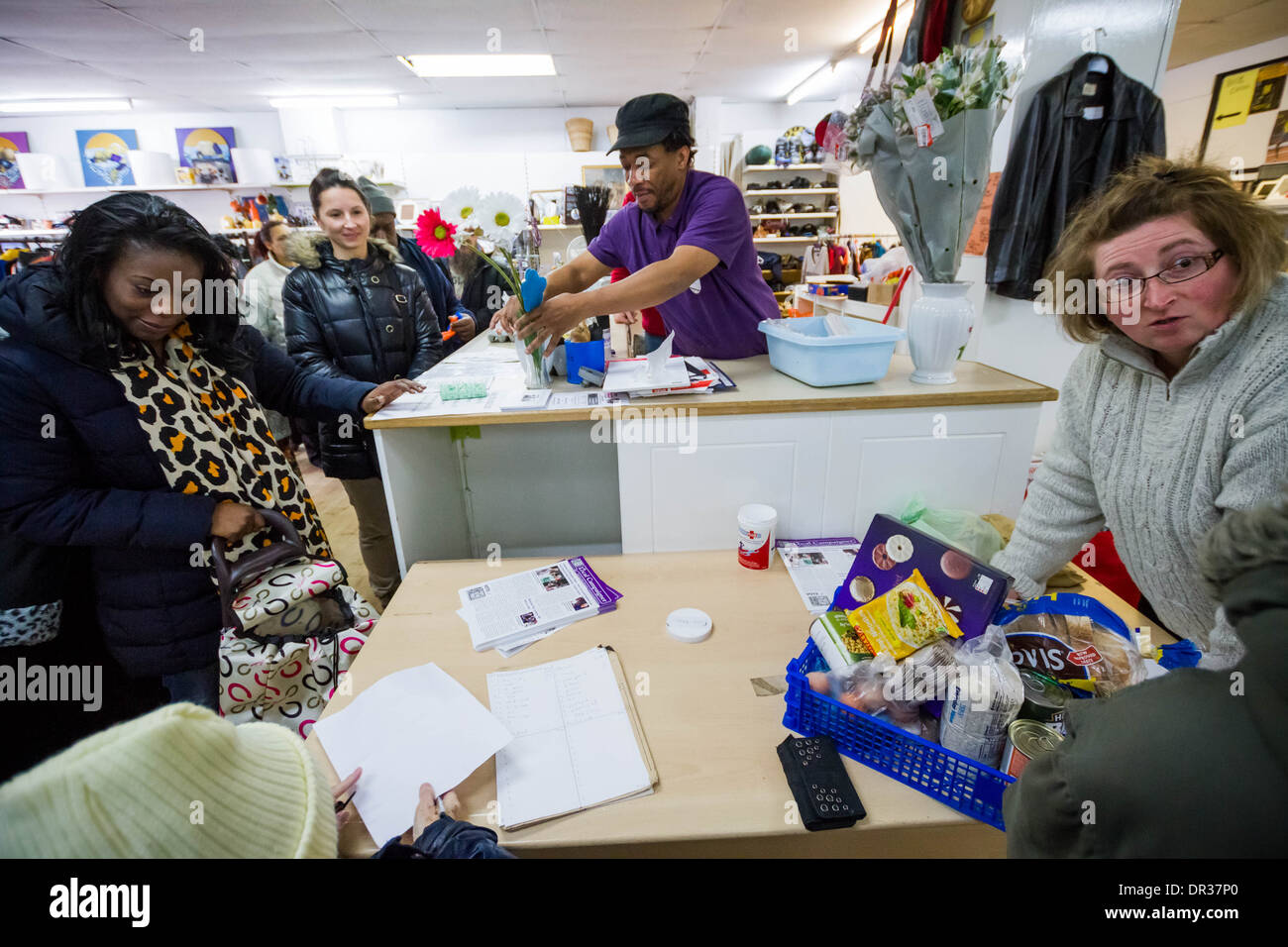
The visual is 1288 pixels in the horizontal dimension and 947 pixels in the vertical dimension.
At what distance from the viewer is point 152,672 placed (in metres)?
1.23

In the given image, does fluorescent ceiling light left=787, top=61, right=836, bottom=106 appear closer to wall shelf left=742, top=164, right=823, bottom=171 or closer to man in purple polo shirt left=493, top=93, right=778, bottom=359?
wall shelf left=742, top=164, right=823, bottom=171

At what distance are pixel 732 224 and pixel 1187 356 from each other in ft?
3.45

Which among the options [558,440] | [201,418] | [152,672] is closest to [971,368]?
[558,440]

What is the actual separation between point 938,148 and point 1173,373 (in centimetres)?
73

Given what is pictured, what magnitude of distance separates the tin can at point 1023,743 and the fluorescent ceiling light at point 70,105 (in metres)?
8.28

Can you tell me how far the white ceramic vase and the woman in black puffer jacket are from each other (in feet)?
5.45

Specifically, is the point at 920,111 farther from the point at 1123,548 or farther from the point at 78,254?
the point at 78,254

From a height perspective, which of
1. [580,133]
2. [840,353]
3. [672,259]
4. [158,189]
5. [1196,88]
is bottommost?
[840,353]

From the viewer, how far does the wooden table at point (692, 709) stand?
762 mm

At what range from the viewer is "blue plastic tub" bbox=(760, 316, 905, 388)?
135 centimetres

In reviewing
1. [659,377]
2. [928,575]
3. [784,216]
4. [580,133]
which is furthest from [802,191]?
[928,575]

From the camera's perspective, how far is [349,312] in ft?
6.56

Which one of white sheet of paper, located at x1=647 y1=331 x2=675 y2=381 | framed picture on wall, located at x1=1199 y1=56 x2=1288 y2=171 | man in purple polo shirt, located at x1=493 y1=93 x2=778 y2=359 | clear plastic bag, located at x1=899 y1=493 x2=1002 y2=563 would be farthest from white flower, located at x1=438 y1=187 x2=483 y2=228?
framed picture on wall, located at x1=1199 y1=56 x2=1288 y2=171

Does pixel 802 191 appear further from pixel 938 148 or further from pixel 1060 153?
pixel 938 148
